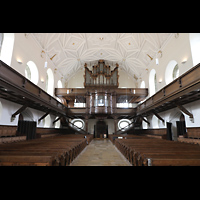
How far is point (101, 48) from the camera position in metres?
18.0

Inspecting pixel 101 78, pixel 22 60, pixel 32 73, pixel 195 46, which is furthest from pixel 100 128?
pixel 195 46

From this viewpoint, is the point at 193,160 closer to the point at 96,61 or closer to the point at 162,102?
the point at 162,102

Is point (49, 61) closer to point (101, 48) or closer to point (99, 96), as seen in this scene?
point (101, 48)

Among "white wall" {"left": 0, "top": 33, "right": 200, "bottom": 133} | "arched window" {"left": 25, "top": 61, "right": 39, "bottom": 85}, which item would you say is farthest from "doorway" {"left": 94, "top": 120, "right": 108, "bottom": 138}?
"arched window" {"left": 25, "top": 61, "right": 39, "bottom": 85}

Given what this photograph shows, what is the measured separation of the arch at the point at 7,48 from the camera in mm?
8805

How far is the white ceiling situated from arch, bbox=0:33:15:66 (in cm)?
286

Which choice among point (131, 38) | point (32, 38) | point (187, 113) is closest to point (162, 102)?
point (187, 113)

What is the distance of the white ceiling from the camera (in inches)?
530

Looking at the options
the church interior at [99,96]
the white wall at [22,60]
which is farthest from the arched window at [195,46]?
the white wall at [22,60]

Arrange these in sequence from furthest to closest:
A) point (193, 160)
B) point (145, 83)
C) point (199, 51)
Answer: point (145, 83)
point (199, 51)
point (193, 160)

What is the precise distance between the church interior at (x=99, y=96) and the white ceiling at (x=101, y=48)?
Result: 4.1 inches

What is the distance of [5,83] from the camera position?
6254 mm

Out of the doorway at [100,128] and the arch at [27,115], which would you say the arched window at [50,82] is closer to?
the arch at [27,115]
